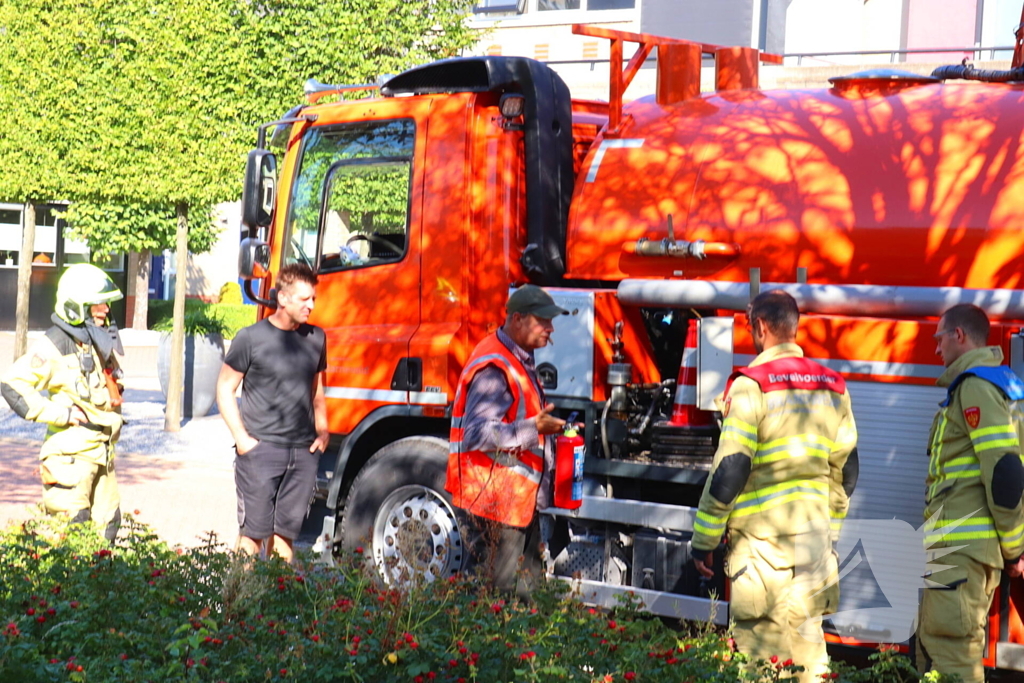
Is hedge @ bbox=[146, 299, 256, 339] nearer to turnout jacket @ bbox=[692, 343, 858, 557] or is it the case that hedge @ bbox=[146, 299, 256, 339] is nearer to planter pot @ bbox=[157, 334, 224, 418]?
planter pot @ bbox=[157, 334, 224, 418]

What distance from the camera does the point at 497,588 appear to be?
501 centimetres

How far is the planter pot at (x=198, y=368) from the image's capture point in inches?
559

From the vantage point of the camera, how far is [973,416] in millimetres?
4395

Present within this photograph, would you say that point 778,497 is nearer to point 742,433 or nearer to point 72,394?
point 742,433

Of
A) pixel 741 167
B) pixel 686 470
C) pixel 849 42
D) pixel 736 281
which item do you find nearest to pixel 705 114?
pixel 741 167

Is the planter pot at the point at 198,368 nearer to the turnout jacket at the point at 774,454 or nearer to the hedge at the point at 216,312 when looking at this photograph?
the hedge at the point at 216,312

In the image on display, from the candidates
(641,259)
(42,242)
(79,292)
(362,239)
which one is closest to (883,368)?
(641,259)

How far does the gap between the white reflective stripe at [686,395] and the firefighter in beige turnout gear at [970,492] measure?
1210mm

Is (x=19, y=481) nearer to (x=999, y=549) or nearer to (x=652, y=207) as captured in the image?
(x=652, y=207)

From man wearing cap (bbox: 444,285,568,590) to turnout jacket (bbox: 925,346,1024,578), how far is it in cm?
150

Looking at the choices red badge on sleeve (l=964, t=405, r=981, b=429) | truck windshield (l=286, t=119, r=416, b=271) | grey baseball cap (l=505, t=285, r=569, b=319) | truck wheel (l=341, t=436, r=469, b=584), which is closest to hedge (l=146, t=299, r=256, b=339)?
truck windshield (l=286, t=119, r=416, b=271)

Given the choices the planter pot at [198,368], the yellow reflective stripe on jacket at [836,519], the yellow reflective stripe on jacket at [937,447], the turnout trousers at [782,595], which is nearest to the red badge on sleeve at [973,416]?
the yellow reflective stripe on jacket at [937,447]

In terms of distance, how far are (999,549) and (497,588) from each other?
196cm

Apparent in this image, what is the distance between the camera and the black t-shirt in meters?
5.62
